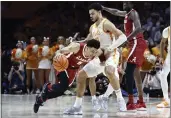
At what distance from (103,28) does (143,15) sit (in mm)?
8367

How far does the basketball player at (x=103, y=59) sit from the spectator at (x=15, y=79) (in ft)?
22.7

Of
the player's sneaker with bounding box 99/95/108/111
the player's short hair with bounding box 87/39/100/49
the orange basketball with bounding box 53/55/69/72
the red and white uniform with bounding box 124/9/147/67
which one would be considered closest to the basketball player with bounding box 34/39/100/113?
the player's short hair with bounding box 87/39/100/49

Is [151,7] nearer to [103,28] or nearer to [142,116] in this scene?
[103,28]

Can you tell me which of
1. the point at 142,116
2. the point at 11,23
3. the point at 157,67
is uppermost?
the point at 11,23

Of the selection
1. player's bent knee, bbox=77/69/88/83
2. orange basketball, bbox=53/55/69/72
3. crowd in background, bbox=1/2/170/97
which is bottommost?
player's bent knee, bbox=77/69/88/83

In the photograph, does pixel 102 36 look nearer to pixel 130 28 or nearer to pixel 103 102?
pixel 130 28

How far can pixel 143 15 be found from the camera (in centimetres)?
1605

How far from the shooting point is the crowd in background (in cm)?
1485

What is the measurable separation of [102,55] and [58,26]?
9187mm

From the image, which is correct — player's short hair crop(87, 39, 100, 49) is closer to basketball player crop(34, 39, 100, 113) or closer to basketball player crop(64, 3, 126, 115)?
basketball player crop(34, 39, 100, 113)

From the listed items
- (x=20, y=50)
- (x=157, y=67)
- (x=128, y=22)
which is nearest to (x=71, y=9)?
(x=20, y=50)

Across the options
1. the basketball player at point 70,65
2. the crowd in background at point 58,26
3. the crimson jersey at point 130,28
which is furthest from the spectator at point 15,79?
the basketball player at point 70,65

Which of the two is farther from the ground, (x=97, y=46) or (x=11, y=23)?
(x=11, y=23)

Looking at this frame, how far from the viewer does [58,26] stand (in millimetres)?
16719
